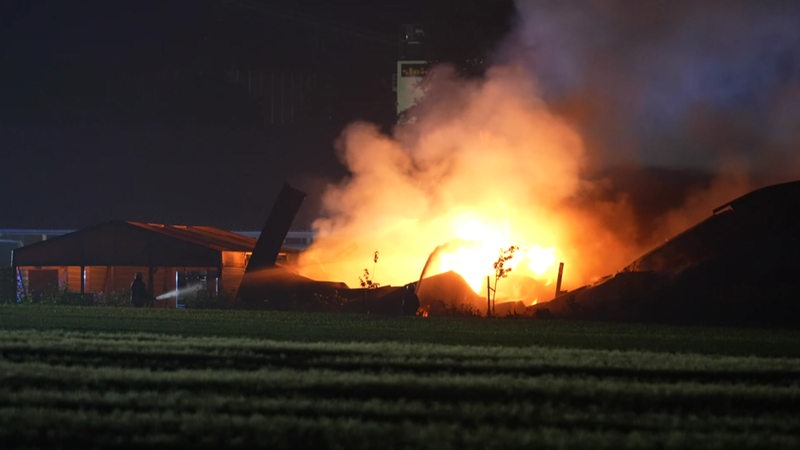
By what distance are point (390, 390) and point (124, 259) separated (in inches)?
1078

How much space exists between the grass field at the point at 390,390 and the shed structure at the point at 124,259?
17.0 meters

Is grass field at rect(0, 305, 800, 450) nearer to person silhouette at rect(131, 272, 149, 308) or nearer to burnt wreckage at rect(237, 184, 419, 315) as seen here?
burnt wreckage at rect(237, 184, 419, 315)

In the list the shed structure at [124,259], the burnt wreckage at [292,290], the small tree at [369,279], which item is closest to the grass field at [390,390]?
the burnt wreckage at [292,290]

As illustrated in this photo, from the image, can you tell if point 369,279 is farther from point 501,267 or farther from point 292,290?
point 501,267

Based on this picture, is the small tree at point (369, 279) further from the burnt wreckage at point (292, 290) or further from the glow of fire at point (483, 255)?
the glow of fire at point (483, 255)

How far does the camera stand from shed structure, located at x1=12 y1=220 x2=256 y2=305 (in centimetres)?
3884

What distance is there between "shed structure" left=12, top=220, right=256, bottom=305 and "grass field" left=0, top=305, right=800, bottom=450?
55.7 feet

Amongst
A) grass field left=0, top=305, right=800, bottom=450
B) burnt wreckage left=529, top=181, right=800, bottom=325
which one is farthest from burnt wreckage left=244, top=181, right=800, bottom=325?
grass field left=0, top=305, right=800, bottom=450

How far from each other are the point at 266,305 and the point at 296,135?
35503 mm

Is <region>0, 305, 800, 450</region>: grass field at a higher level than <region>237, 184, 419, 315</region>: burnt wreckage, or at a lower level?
lower

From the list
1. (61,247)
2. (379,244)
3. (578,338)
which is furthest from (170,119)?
(578,338)

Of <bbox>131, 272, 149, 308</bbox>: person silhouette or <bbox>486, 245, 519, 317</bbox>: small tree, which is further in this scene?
<bbox>131, 272, 149, 308</bbox>: person silhouette

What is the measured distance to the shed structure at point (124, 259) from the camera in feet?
127

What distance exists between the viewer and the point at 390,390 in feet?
43.5
